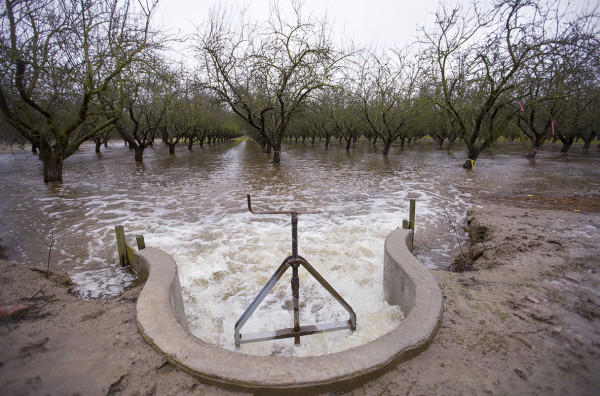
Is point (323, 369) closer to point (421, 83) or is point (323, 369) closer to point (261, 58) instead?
point (261, 58)

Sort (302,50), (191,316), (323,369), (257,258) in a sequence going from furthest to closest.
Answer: (302,50), (257,258), (191,316), (323,369)

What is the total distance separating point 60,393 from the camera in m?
1.65

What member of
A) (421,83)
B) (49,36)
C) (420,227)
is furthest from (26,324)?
(421,83)

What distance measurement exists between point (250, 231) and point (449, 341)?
418 cm

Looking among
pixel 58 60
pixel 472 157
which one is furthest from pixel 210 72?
pixel 472 157

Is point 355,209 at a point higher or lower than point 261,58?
lower

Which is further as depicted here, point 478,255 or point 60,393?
point 478,255

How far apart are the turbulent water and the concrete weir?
58cm

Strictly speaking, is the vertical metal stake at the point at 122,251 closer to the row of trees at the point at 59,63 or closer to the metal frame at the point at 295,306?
the metal frame at the point at 295,306

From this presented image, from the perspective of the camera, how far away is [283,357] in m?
1.88

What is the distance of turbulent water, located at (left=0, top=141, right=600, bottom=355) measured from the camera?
128 inches

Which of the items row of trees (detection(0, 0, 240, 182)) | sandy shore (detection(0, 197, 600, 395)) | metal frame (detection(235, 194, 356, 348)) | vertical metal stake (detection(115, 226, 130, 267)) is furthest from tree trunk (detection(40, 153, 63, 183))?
metal frame (detection(235, 194, 356, 348))

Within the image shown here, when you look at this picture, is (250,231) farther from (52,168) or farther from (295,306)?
(52,168)

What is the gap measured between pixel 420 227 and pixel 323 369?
4753 millimetres
